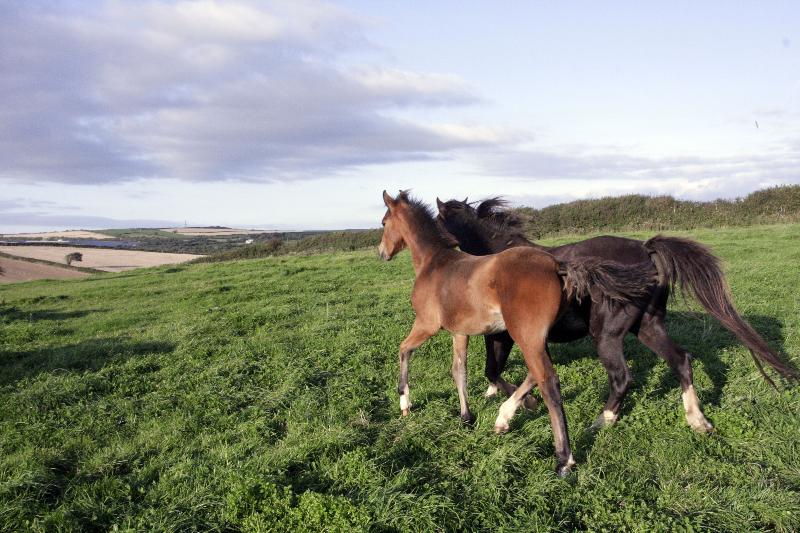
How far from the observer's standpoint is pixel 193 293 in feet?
46.3

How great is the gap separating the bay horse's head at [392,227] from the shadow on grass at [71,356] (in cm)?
378

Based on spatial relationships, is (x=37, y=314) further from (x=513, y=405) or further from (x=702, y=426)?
(x=702, y=426)

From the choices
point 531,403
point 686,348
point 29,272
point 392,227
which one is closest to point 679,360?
point 531,403

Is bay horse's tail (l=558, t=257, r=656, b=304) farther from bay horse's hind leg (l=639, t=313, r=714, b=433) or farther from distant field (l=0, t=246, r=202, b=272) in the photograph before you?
distant field (l=0, t=246, r=202, b=272)

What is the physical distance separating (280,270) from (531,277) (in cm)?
1456

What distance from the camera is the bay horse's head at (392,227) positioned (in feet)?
20.7

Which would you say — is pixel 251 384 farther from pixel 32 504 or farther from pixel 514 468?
pixel 514 468

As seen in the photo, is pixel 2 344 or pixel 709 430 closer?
pixel 709 430

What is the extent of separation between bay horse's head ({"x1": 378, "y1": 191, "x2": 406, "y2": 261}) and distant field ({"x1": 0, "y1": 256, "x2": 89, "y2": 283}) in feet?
77.1

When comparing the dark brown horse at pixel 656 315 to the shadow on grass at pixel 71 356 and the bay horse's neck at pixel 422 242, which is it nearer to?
the bay horse's neck at pixel 422 242

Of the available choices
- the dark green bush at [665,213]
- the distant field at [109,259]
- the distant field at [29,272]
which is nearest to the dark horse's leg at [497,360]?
the dark green bush at [665,213]

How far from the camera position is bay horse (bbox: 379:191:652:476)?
4336mm

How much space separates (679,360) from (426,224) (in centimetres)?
292

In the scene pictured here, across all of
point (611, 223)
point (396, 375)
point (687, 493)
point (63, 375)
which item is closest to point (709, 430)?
point (687, 493)
